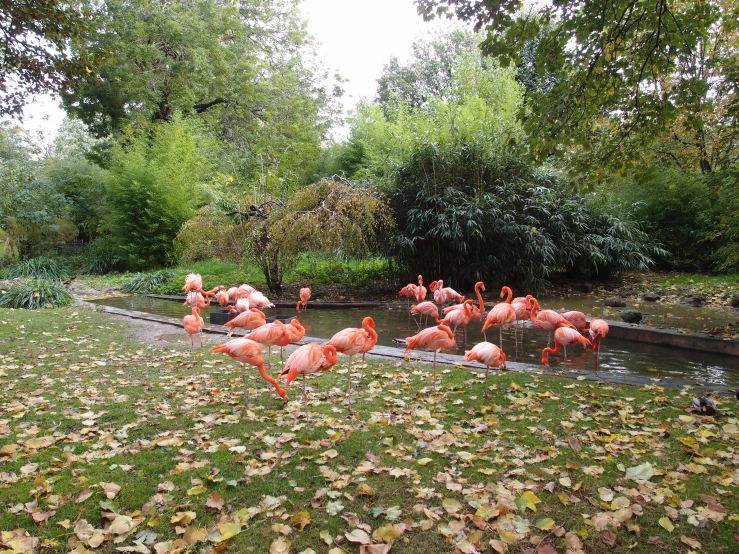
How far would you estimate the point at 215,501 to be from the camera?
2.52 m

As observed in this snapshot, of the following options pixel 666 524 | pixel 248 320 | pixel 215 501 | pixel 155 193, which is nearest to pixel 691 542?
pixel 666 524

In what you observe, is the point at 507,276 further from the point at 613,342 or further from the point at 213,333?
the point at 213,333

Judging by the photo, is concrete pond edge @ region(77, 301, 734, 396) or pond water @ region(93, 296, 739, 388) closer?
concrete pond edge @ region(77, 301, 734, 396)

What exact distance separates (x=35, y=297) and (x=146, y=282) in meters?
3.66

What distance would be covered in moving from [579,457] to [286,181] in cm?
1036

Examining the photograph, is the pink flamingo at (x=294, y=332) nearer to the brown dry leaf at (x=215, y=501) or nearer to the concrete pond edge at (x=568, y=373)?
the concrete pond edge at (x=568, y=373)

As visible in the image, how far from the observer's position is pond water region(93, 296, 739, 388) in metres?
5.05

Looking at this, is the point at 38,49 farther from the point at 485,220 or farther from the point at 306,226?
the point at 485,220

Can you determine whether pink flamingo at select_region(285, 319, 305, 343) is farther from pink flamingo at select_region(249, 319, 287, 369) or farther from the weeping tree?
the weeping tree

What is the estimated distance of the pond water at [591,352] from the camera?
5.05 m

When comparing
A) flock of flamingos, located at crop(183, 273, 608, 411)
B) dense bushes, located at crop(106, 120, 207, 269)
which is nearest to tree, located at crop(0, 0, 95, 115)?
flock of flamingos, located at crop(183, 273, 608, 411)

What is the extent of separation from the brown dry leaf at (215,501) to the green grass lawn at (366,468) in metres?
0.02

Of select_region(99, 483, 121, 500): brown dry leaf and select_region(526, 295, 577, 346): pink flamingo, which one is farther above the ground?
select_region(526, 295, 577, 346): pink flamingo

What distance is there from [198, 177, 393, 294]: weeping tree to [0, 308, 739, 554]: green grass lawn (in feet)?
Result: 18.0
